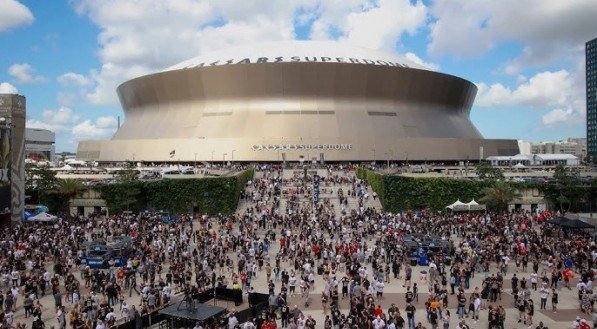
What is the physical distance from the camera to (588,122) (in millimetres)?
155750

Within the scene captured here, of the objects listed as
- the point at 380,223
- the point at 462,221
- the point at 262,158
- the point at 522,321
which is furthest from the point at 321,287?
the point at 262,158

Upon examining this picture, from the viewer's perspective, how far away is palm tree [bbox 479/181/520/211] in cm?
3491

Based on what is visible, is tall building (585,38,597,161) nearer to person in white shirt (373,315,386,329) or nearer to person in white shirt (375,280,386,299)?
person in white shirt (375,280,386,299)

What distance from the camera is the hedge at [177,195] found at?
36.4 metres

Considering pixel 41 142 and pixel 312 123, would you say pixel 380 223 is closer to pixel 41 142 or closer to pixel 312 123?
pixel 312 123

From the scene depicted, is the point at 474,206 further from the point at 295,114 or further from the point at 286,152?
the point at 295,114

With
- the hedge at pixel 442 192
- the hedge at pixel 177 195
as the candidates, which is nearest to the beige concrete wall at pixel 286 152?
the hedge at pixel 177 195

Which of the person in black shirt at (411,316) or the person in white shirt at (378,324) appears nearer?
the person in white shirt at (378,324)

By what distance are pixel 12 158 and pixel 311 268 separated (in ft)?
69.4

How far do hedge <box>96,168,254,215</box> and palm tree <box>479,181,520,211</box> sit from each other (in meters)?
15.9

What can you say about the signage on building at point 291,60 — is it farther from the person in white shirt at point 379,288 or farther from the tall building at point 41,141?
the tall building at point 41,141

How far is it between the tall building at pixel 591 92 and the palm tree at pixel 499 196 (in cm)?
12966

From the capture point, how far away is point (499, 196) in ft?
115

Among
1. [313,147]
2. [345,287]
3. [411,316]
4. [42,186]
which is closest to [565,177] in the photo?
[345,287]
